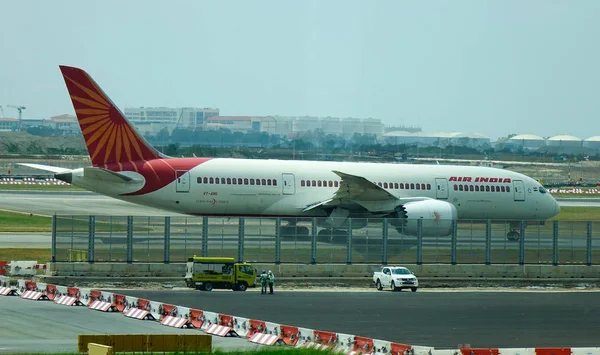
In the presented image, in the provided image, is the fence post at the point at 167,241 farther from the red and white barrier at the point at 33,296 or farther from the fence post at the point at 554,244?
the fence post at the point at 554,244

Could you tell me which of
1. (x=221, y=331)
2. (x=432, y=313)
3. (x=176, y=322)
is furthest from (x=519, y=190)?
(x=221, y=331)

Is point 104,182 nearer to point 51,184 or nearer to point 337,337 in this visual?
point 337,337

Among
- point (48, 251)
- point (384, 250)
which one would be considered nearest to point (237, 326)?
point (384, 250)

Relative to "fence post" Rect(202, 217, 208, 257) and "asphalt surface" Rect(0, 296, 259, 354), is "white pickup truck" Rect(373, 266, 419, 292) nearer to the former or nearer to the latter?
"fence post" Rect(202, 217, 208, 257)

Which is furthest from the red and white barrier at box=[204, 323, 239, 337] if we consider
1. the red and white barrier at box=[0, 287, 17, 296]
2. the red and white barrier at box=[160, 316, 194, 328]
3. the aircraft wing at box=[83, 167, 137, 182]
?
the aircraft wing at box=[83, 167, 137, 182]

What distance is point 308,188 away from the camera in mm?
58438

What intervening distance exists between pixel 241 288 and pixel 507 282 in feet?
41.7

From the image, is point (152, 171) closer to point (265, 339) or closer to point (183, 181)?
point (183, 181)

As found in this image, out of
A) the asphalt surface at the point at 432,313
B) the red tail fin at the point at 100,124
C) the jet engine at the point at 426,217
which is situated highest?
the red tail fin at the point at 100,124

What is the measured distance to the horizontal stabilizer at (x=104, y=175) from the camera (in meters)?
52.5

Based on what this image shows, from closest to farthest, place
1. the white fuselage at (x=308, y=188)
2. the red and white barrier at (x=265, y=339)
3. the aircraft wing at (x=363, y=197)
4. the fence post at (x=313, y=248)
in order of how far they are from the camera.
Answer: the red and white barrier at (x=265, y=339) → the fence post at (x=313, y=248) → the white fuselage at (x=308, y=188) → the aircraft wing at (x=363, y=197)

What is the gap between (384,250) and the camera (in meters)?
48.5

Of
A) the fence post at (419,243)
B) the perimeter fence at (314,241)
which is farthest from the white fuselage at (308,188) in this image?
the fence post at (419,243)

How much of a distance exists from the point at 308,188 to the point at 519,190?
1252 centimetres
